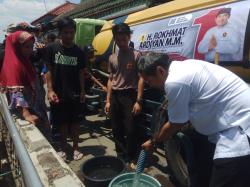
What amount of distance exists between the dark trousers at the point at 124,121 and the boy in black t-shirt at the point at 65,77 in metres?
0.52

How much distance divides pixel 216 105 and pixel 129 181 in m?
1.29

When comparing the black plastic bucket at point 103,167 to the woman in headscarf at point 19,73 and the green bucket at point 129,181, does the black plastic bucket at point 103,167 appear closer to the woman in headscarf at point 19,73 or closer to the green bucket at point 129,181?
the green bucket at point 129,181

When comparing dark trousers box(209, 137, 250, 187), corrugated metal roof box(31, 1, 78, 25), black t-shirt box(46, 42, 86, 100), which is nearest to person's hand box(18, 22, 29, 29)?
black t-shirt box(46, 42, 86, 100)

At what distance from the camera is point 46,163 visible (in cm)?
252

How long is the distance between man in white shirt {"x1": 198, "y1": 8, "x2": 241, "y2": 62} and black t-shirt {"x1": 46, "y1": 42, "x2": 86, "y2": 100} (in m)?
1.66

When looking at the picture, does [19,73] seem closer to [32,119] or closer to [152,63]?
[32,119]

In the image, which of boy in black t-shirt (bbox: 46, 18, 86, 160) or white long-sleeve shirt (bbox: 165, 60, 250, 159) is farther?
boy in black t-shirt (bbox: 46, 18, 86, 160)

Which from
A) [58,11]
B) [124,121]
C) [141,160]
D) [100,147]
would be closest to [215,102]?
[141,160]

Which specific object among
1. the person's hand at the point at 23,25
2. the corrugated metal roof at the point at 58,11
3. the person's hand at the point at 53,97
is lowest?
the person's hand at the point at 53,97

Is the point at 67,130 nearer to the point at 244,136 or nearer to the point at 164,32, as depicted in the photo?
the point at 164,32

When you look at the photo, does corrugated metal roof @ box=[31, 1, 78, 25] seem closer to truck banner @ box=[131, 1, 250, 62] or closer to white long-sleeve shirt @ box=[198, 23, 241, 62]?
truck banner @ box=[131, 1, 250, 62]

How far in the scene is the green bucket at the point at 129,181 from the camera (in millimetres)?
3043

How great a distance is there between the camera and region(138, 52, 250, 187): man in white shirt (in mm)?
2305

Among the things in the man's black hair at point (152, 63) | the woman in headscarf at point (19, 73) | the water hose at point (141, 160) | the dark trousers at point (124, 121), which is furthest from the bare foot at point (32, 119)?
the man's black hair at point (152, 63)
